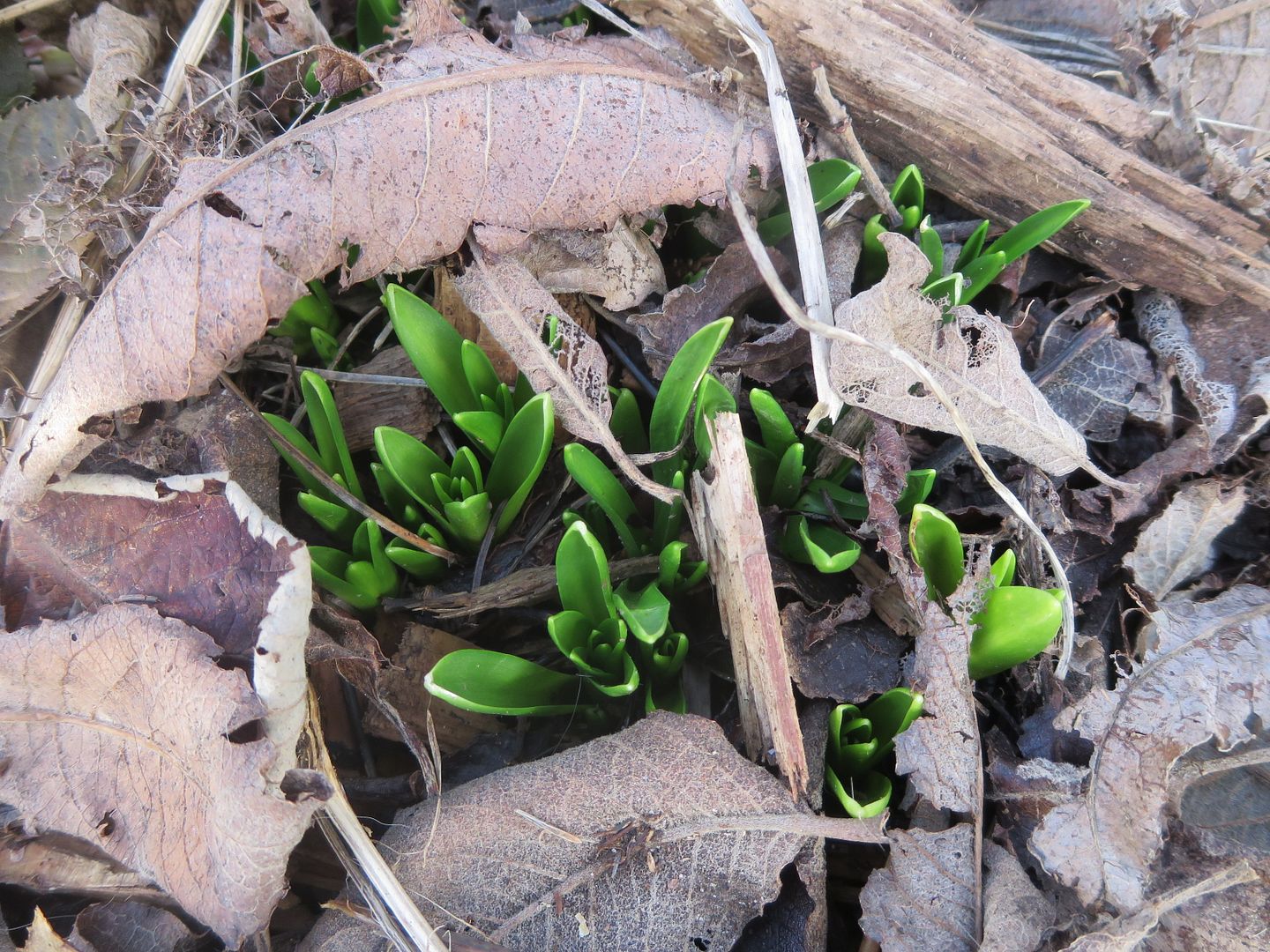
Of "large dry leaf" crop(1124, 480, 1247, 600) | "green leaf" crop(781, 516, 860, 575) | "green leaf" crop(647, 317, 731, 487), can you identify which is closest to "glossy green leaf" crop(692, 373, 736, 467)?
"green leaf" crop(647, 317, 731, 487)

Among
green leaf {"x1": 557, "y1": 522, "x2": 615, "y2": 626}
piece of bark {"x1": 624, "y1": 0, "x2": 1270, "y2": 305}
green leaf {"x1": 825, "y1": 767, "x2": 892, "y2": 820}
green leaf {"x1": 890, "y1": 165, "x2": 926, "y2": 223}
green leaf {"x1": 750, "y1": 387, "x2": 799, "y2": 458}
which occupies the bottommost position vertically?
green leaf {"x1": 825, "y1": 767, "x2": 892, "y2": 820}

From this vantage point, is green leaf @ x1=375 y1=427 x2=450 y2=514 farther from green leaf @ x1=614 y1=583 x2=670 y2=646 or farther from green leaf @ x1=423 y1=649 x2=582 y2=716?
green leaf @ x1=614 y1=583 x2=670 y2=646

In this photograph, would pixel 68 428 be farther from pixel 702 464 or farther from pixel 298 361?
pixel 702 464

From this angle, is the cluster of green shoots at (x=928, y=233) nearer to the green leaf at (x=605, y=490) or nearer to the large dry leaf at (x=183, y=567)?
the green leaf at (x=605, y=490)

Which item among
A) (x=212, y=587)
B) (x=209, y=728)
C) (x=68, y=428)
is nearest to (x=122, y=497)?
(x=68, y=428)

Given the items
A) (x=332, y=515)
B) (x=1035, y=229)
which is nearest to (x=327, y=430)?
(x=332, y=515)

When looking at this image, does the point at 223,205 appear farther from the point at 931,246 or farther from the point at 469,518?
the point at 931,246
